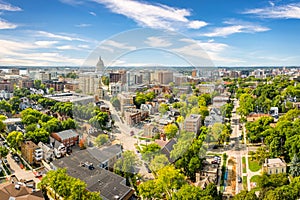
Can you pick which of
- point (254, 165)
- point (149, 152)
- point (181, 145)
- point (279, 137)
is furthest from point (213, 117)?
point (149, 152)

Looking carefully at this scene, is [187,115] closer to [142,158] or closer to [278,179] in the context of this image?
[142,158]

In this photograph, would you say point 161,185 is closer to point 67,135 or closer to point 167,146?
point 167,146

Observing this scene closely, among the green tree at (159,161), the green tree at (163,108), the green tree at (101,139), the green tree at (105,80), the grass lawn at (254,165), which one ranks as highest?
the green tree at (105,80)

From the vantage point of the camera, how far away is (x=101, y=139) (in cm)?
233

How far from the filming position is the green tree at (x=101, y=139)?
2.29 metres

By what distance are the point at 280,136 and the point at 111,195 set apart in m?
4.38

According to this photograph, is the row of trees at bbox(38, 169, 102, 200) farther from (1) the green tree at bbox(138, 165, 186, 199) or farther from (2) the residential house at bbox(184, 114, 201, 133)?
(2) the residential house at bbox(184, 114, 201, 133)

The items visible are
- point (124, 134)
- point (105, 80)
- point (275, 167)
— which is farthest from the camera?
point (275, 167)

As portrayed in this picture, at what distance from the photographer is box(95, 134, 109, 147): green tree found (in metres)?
2.29

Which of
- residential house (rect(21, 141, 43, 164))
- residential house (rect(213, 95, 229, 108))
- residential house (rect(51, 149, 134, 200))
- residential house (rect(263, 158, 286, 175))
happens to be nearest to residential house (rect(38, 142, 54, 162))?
residential house (rect(21, 141, 43, 164))

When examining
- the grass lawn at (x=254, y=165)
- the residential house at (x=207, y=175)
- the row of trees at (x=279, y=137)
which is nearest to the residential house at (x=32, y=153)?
the residential house at (x=207, y=175)

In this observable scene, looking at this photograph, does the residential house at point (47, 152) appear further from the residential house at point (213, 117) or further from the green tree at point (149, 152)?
the green tree at point (149, 152)

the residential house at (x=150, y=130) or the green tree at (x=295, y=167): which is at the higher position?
the residential house at (x=150, y=130)

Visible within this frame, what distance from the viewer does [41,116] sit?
27.0ft
